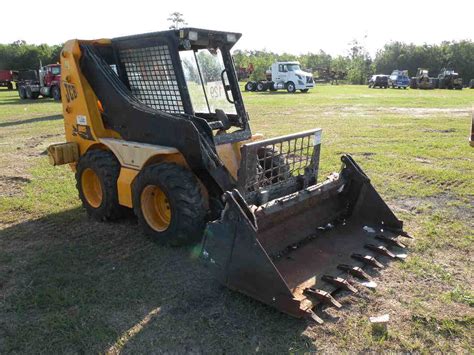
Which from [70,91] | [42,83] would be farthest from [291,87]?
[70,91]

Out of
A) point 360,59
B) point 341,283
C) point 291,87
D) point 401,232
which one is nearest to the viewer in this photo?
point 341,283

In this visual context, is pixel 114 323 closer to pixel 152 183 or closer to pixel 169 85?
pixel 152 183

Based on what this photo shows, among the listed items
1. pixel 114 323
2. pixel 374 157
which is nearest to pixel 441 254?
pixel 114 323

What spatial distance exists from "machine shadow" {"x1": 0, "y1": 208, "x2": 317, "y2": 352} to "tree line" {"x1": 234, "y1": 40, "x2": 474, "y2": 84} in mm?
50828

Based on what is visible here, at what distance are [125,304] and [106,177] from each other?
1.95 metres

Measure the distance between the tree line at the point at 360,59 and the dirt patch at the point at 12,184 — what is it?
45.0 metres

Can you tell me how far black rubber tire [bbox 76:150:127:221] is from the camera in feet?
17.3

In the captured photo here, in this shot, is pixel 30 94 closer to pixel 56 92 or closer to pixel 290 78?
pixel 56 92

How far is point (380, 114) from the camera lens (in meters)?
16.8

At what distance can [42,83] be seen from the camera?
27422 mm

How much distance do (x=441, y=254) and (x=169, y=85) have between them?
3351mm

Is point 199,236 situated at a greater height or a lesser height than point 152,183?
lesser

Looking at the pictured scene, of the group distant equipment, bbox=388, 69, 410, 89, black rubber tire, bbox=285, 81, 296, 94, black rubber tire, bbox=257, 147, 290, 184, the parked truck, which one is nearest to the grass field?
black rubber tire, bbox=257, 147, 290, 184

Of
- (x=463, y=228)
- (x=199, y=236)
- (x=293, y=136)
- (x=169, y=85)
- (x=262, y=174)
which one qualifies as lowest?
(x=463, y=228)
